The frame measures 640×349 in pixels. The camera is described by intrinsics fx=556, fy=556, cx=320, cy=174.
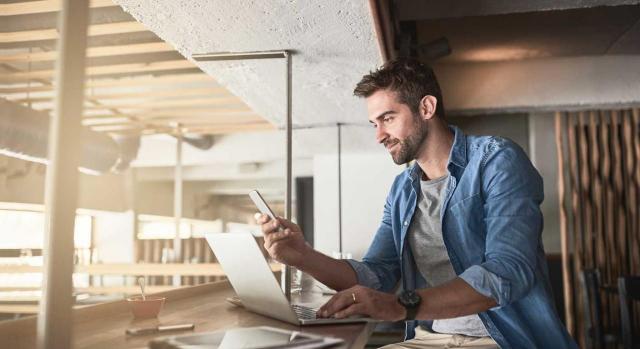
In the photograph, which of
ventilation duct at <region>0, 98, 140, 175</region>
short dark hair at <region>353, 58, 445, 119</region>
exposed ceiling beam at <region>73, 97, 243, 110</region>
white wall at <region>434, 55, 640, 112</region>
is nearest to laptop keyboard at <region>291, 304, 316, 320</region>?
short dark hair at <region>353, 58, 445, 119</region>

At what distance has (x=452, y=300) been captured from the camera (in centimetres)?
147

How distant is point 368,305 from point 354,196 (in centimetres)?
374

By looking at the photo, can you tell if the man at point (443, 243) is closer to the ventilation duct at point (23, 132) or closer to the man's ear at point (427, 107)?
the man's ear at point (427, 107)

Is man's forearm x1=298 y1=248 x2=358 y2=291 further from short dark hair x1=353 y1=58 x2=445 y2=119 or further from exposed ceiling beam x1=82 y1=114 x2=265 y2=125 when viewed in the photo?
exposed ceiling beam x1=82 y1=114 x2=265 y2=125

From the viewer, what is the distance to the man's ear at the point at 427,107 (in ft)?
6.80

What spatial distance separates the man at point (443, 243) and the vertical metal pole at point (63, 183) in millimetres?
898

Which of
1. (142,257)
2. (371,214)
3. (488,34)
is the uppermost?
(488,34)

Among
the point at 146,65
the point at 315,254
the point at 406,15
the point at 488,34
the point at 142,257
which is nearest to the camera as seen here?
the point at 315,254

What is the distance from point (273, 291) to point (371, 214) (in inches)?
143

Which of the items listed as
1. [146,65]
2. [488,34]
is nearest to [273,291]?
[146,65]

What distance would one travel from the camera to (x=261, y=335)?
1342 millimetres

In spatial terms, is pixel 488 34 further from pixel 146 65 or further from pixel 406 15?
pixel 146 65

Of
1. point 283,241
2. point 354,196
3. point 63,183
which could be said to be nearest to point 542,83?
point 354,196

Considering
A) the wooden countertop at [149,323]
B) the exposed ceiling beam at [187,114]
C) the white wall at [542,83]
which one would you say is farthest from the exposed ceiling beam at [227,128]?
the wooden countertop at [149,323]
